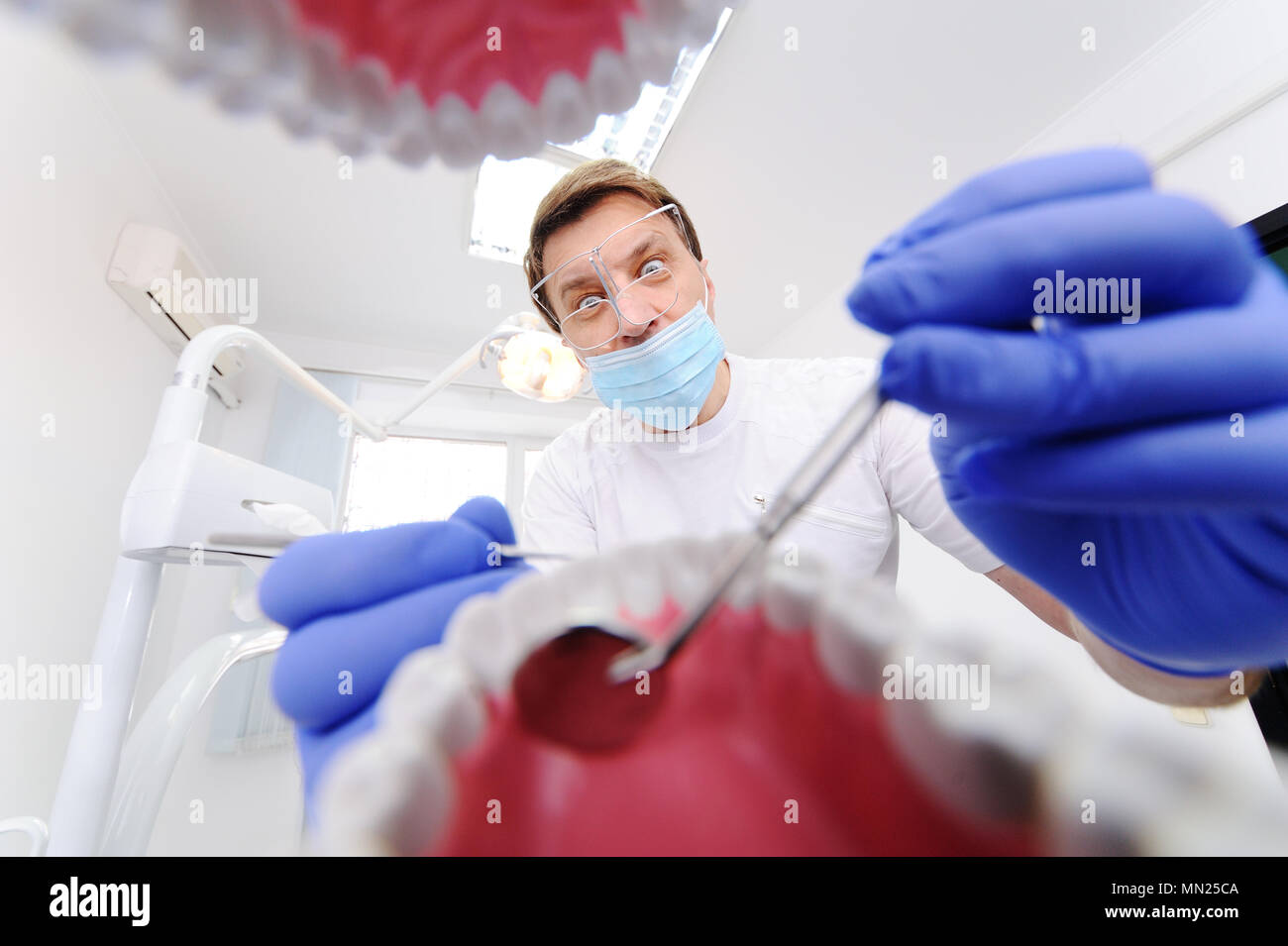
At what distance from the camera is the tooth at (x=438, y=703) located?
176mm

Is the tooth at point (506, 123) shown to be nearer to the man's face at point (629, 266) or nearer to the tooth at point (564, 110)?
the tooth at point (564, 110)

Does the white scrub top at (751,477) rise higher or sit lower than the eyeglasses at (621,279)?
lower

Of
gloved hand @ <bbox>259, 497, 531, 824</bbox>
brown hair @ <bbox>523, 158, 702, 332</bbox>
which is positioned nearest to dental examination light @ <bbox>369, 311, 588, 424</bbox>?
brown hair @ <bbox>523, 158, 702, 332</bbox>

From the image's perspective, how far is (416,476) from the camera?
2764 mm

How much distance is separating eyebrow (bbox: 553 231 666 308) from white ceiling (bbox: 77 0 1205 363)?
2.71 feet

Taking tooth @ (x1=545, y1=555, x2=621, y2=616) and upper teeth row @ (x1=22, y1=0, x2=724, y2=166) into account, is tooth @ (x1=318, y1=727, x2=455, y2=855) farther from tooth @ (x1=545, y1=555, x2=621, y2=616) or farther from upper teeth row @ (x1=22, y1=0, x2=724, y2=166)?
A: upper teeth row @ (x1=22, y1=0, x2=724, y2=166)

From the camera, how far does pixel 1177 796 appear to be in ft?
0.55

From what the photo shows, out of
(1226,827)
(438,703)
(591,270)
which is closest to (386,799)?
(438,703)

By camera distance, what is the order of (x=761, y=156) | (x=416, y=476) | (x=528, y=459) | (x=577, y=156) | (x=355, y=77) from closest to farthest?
1. (x=355, y=77)
2. (x=577, y=156)
3. (x=761, y=156)
4. (x=416, y=476)
5. (x=528, y=459)

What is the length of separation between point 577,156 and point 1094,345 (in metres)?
1.56

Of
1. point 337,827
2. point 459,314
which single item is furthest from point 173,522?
point 459,314

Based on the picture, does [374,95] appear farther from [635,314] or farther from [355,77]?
[635,314]

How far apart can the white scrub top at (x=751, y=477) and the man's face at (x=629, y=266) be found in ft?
0.61

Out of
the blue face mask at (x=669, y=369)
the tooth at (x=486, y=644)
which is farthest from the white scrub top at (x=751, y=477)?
the tooth at (x=486, y=644)
